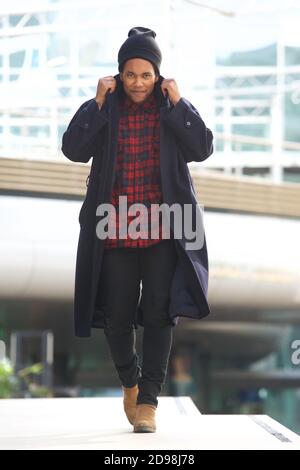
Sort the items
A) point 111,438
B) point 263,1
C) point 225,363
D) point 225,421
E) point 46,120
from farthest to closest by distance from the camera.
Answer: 1. point 225,363
2. point 263,1
3. point 46,120
4. point 225,421
5. point 111,438

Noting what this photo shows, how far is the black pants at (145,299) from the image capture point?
11.6 ft

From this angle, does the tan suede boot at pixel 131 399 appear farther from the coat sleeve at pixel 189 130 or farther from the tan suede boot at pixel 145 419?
the coat sleeve at pixel 189 130

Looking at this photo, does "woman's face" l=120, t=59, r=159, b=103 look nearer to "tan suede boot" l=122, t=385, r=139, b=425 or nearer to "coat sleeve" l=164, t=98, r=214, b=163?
"coat sleeve" l=164, t=98, r=214, b=163

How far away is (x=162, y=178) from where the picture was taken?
3469mm

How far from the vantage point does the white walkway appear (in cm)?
316

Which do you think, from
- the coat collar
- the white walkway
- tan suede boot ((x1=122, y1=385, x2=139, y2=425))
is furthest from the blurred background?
the coat collar

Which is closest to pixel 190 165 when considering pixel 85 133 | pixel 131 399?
pixel 131 399

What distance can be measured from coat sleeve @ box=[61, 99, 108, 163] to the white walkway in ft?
2.91

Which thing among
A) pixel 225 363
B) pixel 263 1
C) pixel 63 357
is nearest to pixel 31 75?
pixel 263 1

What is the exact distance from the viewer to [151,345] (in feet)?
11.8

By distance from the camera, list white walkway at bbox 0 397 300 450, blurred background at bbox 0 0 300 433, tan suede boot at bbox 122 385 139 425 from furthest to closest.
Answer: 1. blurred background at bbox 0 0 300 433
2. tan suede boot at bbox 122 385 139 425
3. white walkway at bbox 0 397 300 450

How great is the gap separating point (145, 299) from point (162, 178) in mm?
386

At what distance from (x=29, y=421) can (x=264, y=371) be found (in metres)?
15.8
